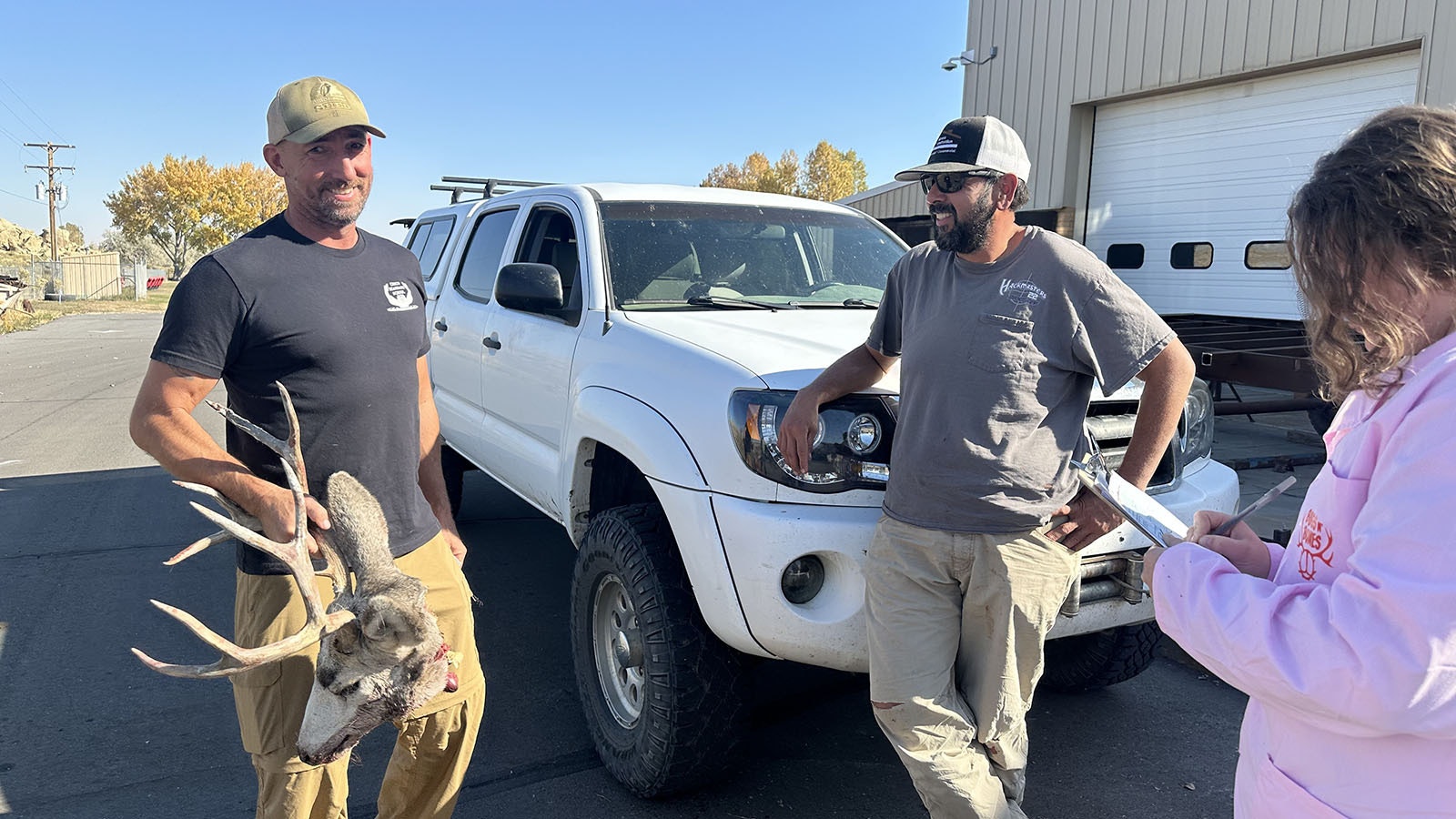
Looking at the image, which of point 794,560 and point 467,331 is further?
point 467,331

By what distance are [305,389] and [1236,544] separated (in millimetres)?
2021

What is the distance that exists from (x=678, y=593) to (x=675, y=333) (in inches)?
35.9

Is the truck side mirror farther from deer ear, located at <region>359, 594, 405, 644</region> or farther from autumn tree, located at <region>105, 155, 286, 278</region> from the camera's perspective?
autumn tree, located at <region>105, 155, 286, 278</region>

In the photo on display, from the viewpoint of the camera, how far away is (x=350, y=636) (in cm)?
204

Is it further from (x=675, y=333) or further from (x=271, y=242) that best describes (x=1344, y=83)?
(x=271, y=242)

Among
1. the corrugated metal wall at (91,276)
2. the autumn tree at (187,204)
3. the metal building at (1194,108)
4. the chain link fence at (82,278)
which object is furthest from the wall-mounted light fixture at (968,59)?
the autumn tree at (187,204)

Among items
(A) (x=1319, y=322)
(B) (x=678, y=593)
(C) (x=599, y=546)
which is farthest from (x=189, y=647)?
(A) (x=1319, y=322)

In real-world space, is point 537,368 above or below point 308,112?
Answer: below

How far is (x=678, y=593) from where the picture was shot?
3.08 meters

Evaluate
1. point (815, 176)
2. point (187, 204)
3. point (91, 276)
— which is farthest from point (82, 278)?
point (815, 176)

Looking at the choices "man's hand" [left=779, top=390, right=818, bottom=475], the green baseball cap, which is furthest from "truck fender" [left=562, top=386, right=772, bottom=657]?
the green baseball cap

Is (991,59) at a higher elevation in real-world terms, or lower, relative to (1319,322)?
higher

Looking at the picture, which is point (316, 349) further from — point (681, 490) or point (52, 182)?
point (52, 182)

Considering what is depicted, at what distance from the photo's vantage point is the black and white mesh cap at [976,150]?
2.62 meters
